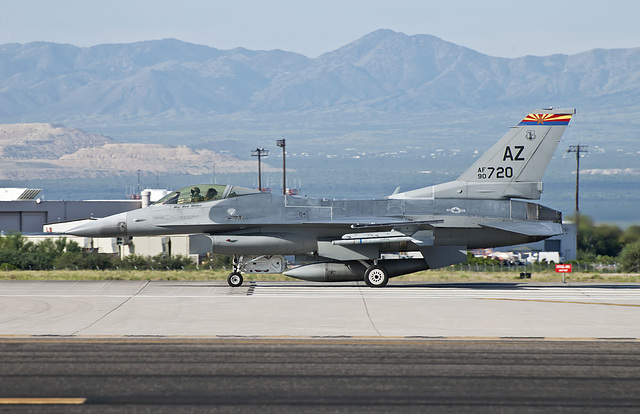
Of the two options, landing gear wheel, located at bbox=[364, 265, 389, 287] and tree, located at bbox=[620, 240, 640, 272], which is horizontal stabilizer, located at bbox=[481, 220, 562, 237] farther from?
tree, located at bbox=[620, 240, 640, 272]

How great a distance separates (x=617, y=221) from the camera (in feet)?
94.7

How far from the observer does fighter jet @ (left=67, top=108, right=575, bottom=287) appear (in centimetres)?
2391

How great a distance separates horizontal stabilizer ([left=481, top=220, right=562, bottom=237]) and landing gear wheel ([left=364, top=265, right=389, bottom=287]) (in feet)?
10.5

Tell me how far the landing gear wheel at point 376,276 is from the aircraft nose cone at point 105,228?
709 cm

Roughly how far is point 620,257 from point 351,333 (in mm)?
28959

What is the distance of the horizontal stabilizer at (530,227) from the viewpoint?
2388 cm

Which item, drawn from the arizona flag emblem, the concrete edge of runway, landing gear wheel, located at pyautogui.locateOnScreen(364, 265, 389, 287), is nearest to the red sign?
the arizona flag emblem

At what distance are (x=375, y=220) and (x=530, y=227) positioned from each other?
4.48m

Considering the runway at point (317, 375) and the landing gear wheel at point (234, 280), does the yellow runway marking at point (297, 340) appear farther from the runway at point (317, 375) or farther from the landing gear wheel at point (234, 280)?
the landing gear wheel at point (234, 280)

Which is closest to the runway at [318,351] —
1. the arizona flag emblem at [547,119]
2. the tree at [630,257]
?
the arizona flag emblem at [547,119]

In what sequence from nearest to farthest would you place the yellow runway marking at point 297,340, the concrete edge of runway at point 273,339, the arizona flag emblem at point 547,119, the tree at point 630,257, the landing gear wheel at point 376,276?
the yellow runway marking at point 297,340 → the concrete edge of runway at point 273,339 → the landing gear wheel at point 376,276 → the arizona flag emblem at point 547,119 → the tree at point 630,257

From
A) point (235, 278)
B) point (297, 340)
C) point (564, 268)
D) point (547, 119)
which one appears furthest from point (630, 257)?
point (297, 340)

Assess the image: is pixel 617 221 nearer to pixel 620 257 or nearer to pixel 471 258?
pixel 620 257

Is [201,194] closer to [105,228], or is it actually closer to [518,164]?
[105,228]
